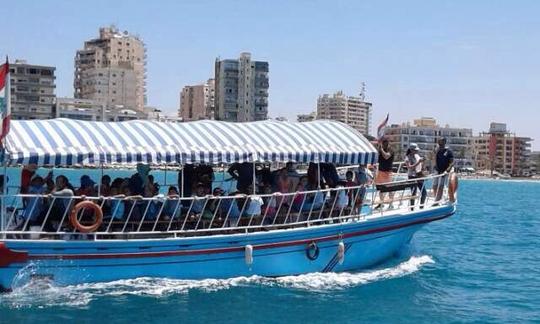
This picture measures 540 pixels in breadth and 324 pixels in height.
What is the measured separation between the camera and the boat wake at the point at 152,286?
13766 mm

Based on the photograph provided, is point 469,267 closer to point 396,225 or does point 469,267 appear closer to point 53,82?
point 396,225

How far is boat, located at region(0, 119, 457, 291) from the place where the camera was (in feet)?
46.2

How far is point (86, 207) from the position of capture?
14.2m

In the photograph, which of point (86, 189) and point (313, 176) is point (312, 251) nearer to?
point (313, 176)

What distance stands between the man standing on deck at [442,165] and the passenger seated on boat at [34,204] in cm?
941

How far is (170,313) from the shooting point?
13.6m

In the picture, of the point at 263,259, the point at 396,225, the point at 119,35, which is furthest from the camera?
the point at 119,35

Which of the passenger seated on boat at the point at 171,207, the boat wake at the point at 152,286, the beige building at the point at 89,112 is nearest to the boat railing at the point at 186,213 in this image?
the passenger seated on boat at the point at 171,207

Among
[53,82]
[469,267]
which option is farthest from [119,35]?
[469,267]

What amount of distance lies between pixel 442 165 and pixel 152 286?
8.13 m

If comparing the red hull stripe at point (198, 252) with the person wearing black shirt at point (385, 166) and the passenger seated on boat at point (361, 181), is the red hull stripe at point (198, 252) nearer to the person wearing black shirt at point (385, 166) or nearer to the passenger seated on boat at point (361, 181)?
the passenger seated on boat at point (361, 181)

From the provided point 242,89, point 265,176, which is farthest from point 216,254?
point 242,89

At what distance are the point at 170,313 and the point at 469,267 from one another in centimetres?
1093

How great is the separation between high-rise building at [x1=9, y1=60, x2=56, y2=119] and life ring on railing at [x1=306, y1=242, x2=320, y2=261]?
119 meters
